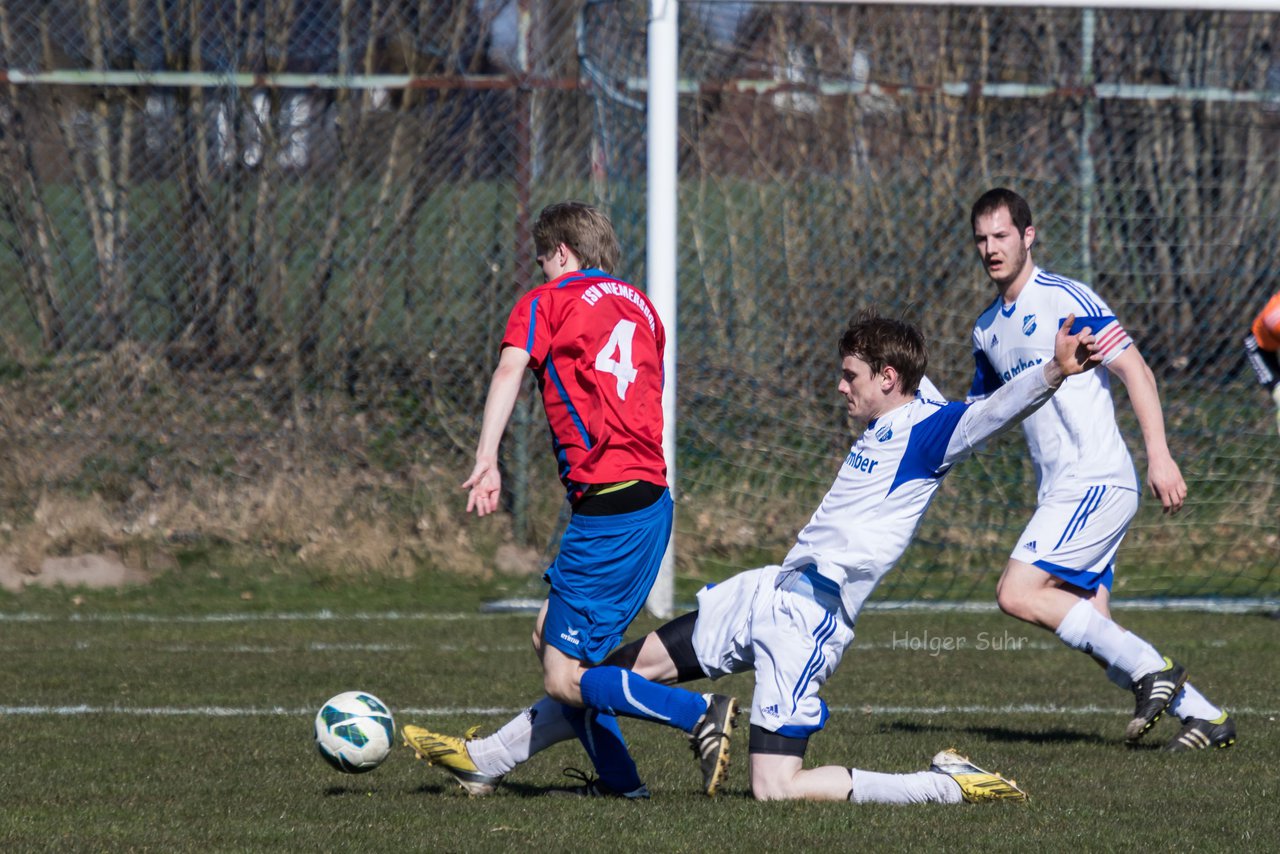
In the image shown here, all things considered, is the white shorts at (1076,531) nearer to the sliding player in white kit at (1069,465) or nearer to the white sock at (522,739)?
the sliding player in white kit at (1069,465)

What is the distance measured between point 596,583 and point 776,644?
52 cm

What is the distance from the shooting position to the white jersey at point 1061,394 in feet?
18.3

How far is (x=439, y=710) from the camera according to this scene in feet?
19.5

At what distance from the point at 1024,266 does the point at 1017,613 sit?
48.6 inches

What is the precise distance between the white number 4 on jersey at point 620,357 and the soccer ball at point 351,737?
46.1 inches

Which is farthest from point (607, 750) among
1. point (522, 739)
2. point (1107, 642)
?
point (1107, 642)

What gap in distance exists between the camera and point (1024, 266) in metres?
5.68

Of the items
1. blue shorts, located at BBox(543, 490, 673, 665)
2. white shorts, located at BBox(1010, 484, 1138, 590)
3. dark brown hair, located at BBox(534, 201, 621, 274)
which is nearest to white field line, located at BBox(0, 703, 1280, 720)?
white shorts, located at BBox(1010, 484, 1138, 590)

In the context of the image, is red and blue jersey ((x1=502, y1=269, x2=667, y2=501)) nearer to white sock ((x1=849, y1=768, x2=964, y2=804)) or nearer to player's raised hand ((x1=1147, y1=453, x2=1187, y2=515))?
white sock ((x1=849, y1=768, x2=964, y2=804))

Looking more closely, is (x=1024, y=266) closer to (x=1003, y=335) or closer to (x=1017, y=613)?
(x=1003, y=335)

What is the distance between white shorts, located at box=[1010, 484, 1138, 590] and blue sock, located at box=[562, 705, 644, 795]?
1.77 metres

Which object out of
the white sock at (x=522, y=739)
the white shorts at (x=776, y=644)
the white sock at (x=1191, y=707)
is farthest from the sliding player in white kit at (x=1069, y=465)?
the white sock at (x=522, y=739)

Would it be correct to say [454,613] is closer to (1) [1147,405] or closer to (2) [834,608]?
(1) [1147,405]

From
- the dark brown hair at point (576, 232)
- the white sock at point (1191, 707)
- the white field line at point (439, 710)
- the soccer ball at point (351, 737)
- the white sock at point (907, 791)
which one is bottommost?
the white field line at point (439, 710)
